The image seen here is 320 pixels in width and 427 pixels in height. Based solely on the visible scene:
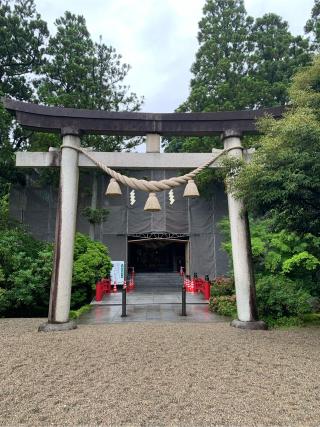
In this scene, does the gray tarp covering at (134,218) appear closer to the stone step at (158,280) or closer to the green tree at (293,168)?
the stone step at (158,280)

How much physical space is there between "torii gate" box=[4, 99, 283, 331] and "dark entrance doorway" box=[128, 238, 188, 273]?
15604 mm

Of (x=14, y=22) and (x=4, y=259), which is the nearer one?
(x=4, y=259)

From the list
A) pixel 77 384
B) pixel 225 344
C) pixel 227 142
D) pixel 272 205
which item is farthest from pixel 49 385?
pixel 227 142

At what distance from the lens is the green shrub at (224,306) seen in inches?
360

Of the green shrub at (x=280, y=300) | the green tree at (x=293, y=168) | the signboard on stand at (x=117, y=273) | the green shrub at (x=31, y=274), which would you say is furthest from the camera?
the signboard on stand at (x=117, y=273)

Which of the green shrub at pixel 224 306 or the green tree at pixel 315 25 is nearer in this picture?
the green shrub at pixel 224 306

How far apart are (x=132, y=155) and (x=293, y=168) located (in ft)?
11.6

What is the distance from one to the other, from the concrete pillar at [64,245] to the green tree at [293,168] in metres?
3.66

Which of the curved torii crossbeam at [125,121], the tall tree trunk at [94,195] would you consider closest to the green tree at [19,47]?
the tall tree trunk at [94,195]

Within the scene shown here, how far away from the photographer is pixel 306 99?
237 inches

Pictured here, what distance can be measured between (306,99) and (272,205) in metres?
2.14

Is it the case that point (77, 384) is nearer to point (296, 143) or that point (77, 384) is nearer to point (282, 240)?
point (296, 143)

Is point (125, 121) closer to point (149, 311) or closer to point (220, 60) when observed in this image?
point (149, 311)

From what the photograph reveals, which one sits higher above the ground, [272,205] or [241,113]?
[241,113]
